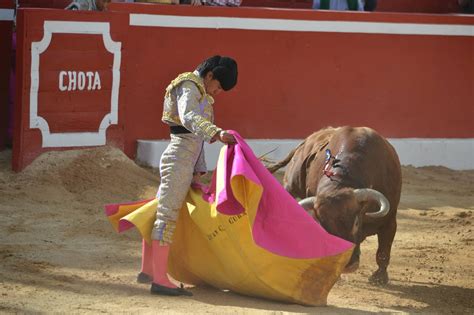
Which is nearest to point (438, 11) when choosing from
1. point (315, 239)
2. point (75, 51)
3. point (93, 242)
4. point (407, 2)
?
point (407, 2)

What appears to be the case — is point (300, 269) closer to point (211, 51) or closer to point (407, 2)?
point (211, 51)

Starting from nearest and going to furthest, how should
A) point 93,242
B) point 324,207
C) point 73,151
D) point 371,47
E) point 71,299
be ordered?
1. point 71,299
2. point 324,207
3. point 93,242
4. point 73,151
5. point 371,47

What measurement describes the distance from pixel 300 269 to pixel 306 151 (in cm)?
198

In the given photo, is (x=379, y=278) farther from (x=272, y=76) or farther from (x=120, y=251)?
(x=272, y=76)

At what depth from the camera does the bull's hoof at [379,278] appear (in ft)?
22.7

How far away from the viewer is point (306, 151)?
7.64m

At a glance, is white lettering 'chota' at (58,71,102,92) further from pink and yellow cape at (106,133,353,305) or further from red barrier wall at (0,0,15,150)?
pink and yellow cape at (106,133,353,305)

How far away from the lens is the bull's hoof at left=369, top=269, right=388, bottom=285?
6918 mm

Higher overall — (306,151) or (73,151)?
(306,151)

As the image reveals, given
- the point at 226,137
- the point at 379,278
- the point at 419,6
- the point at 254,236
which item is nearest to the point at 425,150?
the point at 419,6

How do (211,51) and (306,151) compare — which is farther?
(211,51)

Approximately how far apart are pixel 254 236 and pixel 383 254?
63.5 inches

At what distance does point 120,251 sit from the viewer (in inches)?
288

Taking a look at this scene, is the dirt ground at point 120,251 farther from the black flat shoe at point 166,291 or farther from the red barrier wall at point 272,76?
the red barrier wall at point 272,76
